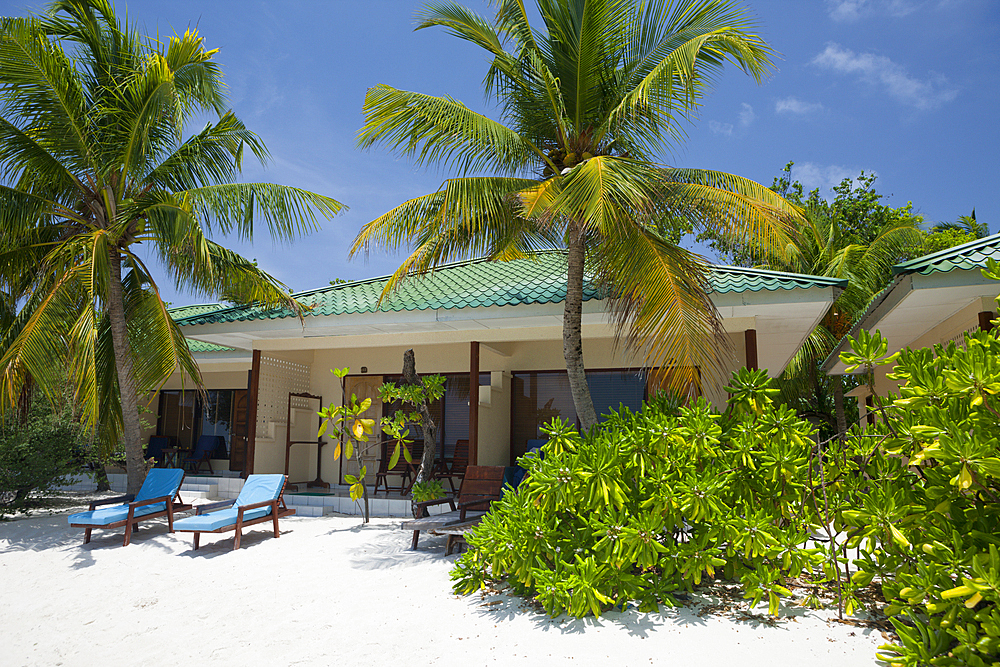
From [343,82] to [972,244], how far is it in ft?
49.1

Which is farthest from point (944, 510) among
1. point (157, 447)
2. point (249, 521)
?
point (157, 447)

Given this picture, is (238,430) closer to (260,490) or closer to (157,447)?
(157,447)

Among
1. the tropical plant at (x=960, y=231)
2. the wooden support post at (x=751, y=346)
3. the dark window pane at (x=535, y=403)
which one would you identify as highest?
the tropical plant at (x=960, y=231)

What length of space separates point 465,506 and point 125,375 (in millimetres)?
5220

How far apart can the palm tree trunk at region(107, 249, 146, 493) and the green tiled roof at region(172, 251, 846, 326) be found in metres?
1.19

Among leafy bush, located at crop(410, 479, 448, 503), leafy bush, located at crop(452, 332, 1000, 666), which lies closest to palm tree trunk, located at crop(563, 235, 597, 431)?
leafy bush, located at crop(452, 332, 1000, 666)

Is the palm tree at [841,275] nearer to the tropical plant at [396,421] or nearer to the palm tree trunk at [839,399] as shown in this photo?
the palm tree trunk at [839,399]

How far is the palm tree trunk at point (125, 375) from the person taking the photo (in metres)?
8.87

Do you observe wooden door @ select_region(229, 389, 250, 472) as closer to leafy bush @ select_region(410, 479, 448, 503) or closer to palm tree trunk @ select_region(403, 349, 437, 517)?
palm tree trunk @ select_region(403, 349, 437, 517)

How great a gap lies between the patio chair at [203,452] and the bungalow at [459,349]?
32 centimetres

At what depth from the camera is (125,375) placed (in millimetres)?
8930

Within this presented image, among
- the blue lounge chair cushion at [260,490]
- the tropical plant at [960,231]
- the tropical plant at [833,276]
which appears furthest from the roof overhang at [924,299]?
the tropical plant at [960,231]

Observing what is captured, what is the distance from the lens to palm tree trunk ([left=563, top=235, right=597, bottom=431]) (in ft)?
20.9

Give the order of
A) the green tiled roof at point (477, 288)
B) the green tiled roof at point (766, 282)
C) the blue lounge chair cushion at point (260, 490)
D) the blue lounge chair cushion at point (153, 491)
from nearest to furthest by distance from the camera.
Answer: the green tiled roof at point (766, 282), the green tiled roof at point (477, 288), the blue lounge chair cushion at point (153, 491), the blue lounge chair cushion at point (260, 490)
